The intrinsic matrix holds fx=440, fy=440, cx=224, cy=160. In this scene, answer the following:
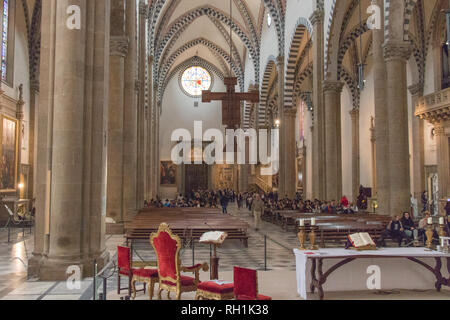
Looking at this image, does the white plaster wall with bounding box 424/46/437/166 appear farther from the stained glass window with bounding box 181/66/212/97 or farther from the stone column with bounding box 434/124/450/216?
the stained glass window with bounding box 181/66/212/97

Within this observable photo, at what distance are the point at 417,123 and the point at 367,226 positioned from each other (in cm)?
1328

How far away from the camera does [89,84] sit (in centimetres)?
838

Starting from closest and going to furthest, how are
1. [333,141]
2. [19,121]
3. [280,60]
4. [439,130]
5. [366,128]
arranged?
[333,141]
[19,121]
[439,130]
[280,60]
[366,128]

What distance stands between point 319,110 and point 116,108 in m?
10.2

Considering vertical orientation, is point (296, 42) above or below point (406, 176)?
above

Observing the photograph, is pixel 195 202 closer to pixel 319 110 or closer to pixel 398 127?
pixel 319 110

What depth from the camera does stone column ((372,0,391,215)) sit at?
14148mm

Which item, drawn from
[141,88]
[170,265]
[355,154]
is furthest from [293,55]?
[170,265]

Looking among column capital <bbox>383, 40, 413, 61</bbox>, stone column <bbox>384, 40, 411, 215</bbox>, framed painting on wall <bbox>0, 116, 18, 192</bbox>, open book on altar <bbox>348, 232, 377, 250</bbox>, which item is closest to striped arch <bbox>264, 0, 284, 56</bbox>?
column capital <bbox>383, 40, 413, 61</bbox>

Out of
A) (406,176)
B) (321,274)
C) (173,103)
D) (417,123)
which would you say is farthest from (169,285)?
(173,103)

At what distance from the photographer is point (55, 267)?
25.4 ft

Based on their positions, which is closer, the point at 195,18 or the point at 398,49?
the point at 398,49

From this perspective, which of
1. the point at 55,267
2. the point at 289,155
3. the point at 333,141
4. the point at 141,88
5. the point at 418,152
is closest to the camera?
the point at 55,267
